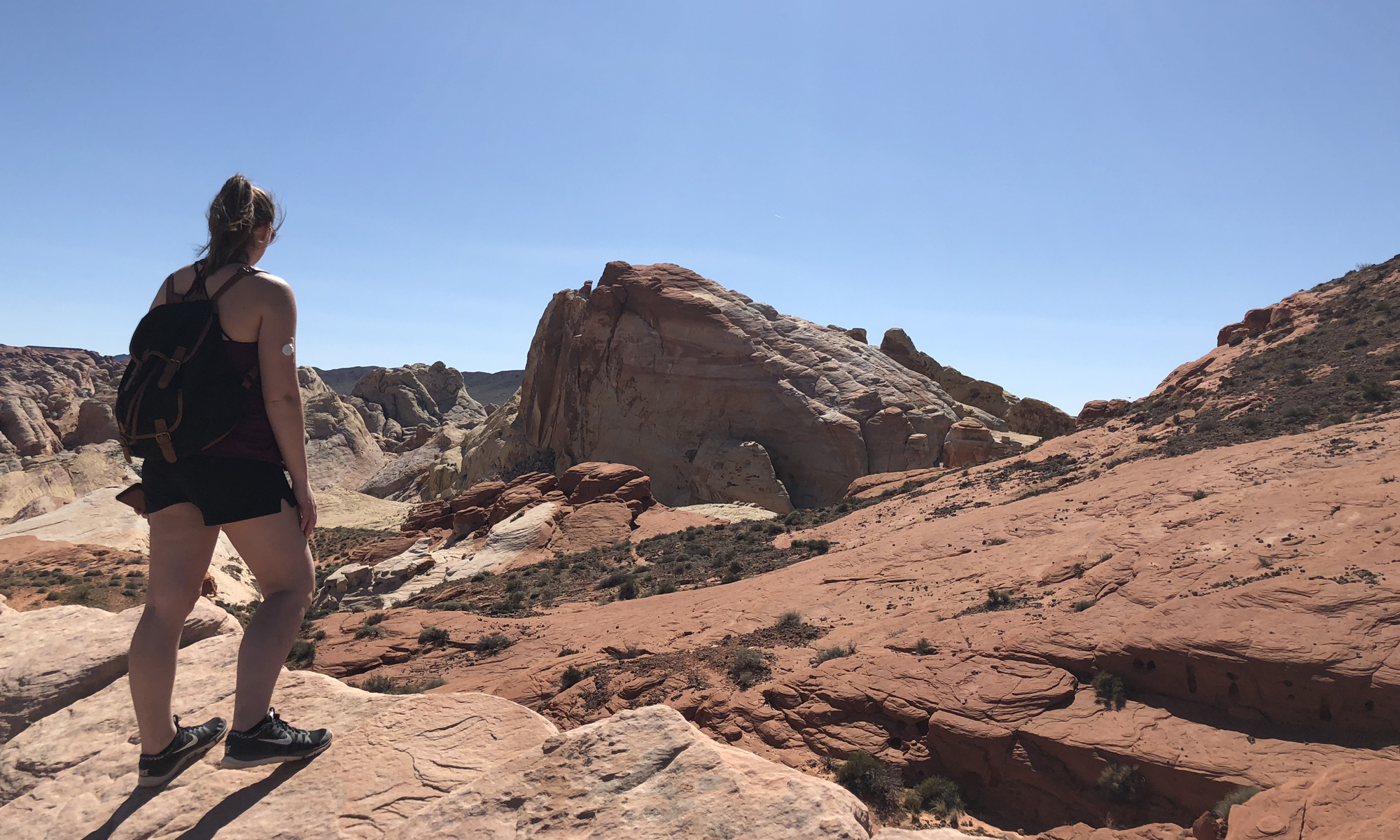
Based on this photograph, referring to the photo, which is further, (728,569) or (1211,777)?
(728,569)

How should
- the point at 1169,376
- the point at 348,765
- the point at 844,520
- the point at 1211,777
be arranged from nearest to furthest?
1. the point at 348,765
2. the point at 1211,777
3. the point at 844,520
4. the point at 1169,376

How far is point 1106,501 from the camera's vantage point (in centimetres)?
1344

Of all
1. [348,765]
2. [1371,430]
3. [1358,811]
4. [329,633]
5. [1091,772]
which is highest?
[1371,430]

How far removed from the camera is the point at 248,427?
129 inches

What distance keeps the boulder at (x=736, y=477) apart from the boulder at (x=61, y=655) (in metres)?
29.4

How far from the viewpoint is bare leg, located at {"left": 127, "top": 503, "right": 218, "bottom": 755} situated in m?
A: 3.26

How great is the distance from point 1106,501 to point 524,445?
116 ft

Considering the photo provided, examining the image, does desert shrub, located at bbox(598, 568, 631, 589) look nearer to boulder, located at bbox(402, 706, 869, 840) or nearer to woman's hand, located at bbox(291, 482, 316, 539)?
woman's hand, located at bbox(291, 482, 316, 539)

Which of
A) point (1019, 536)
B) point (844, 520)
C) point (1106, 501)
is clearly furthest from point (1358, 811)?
point (844, 520)

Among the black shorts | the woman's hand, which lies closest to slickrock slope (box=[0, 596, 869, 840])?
the woman's hand

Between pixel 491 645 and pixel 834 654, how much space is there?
556 centimetres

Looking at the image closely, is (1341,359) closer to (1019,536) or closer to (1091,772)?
(1019,536)

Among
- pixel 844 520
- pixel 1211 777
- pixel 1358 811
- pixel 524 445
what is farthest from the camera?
pixel 524 445

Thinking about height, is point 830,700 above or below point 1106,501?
below
